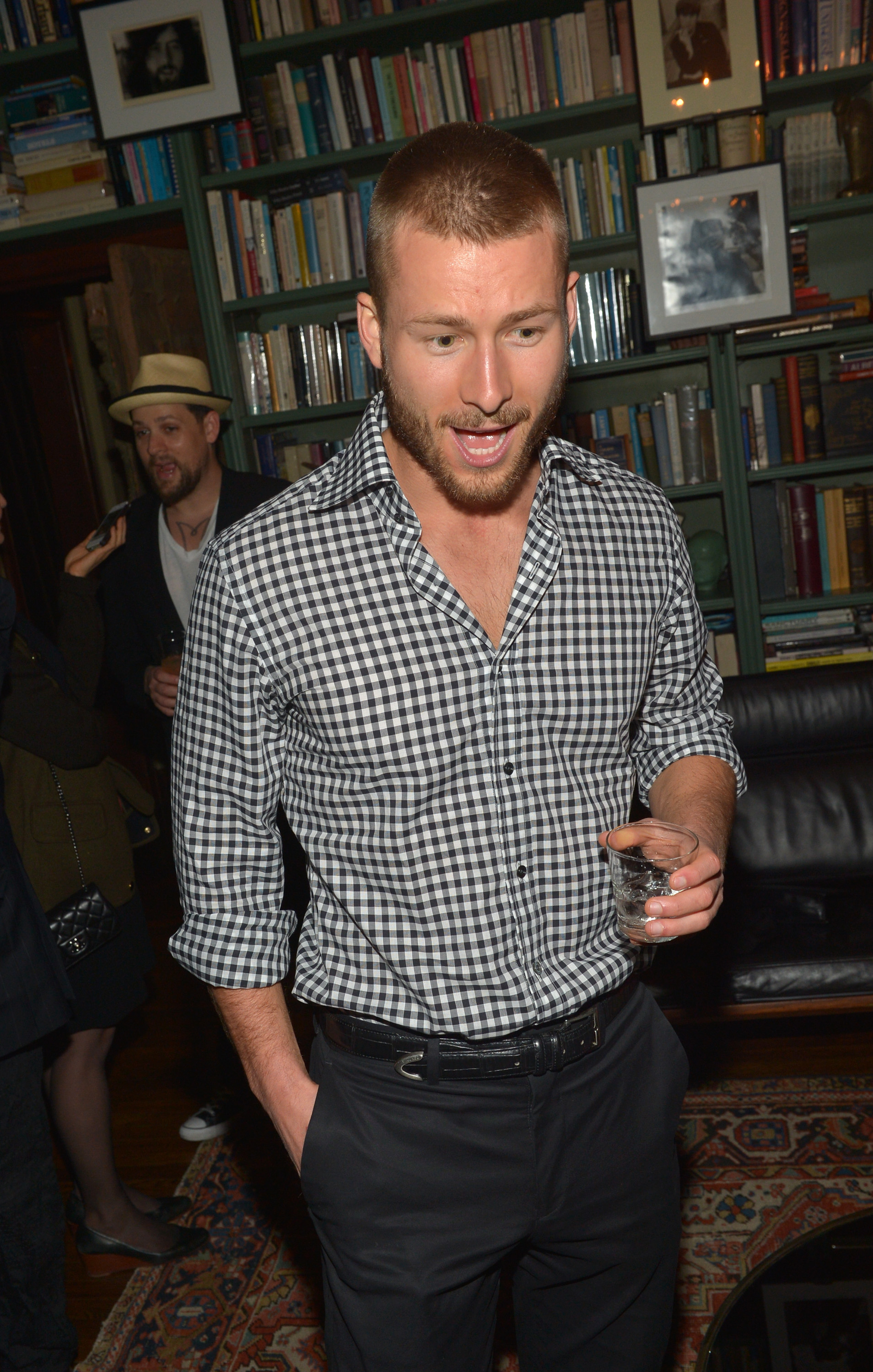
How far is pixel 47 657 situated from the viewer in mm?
2223

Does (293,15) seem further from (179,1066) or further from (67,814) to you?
(179,1066)

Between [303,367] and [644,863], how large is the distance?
2987 millimetres

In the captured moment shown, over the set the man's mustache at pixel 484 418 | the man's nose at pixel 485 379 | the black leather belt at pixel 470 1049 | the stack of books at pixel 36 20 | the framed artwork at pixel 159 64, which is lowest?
the black leather belt at pixel 470 1049

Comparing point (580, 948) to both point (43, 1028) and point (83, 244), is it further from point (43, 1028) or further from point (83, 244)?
point (83, 244)

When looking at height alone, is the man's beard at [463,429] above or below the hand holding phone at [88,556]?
above

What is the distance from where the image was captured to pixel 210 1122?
273cm

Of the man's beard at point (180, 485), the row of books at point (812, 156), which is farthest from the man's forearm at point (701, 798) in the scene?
the row of books at point (812, 156)

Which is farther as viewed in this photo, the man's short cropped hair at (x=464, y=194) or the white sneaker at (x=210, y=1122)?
the white sneaker at (x=210, y=1122)

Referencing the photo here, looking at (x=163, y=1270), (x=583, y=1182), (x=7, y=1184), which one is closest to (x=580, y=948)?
(x=583, y=1182)

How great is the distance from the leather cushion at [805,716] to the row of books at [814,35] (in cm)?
184

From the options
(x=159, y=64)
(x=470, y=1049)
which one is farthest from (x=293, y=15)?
(x=470, y=1049)

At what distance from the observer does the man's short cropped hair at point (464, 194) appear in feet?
3.29

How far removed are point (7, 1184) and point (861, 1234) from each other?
52.9 inches

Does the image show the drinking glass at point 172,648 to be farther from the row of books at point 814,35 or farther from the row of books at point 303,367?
the row of books at point 814,35
